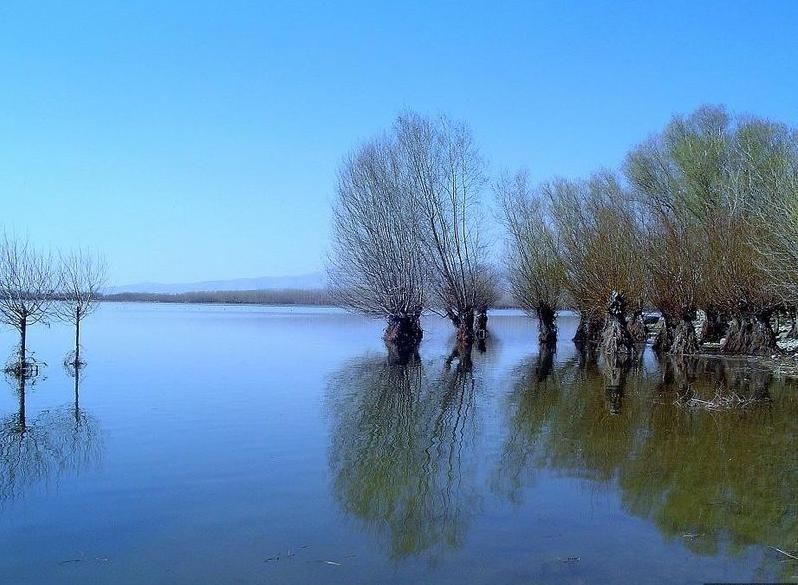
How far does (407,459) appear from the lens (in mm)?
9562

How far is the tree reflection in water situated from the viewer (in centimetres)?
684

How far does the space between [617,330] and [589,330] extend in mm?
9516

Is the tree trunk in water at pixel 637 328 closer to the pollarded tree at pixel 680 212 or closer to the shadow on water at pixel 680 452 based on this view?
the pollarded tree at pixel 680 212

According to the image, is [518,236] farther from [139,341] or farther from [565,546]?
[565,546]

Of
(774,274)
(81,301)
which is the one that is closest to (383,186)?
(81,301)

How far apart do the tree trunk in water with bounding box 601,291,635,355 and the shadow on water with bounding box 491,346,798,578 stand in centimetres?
932

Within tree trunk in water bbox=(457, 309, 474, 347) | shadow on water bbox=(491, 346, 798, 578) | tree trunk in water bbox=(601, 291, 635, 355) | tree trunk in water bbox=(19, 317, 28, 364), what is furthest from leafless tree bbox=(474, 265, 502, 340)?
tree trunk in water bbox=(19, 317, 28, 364)

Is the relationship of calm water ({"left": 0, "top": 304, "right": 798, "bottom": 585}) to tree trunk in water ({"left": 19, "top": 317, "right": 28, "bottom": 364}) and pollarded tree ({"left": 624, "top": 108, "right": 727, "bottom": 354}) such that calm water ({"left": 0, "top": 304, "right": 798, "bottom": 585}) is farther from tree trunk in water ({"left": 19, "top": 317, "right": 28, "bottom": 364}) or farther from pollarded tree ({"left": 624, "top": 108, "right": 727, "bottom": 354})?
pollarded tree ({"left": 624, "top": 108, "right": 727, "bottom": 354})

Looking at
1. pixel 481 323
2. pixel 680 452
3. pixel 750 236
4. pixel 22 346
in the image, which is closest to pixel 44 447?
pixel 680 452

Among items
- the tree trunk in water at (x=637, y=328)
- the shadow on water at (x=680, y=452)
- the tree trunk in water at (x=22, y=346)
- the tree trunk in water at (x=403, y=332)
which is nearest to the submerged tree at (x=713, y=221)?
the tree trunk in water at (x=637, y=328)

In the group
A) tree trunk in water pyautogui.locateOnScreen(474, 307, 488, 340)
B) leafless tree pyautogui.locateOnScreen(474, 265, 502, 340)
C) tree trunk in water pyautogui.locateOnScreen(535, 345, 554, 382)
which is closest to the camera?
tree trunk in water pyautogui.locateOnScreen(535, 345, 554, 382)

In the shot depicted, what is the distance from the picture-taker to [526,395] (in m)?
16.3

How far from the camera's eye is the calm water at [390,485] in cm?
584

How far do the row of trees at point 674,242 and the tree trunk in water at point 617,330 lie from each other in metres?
0.05
